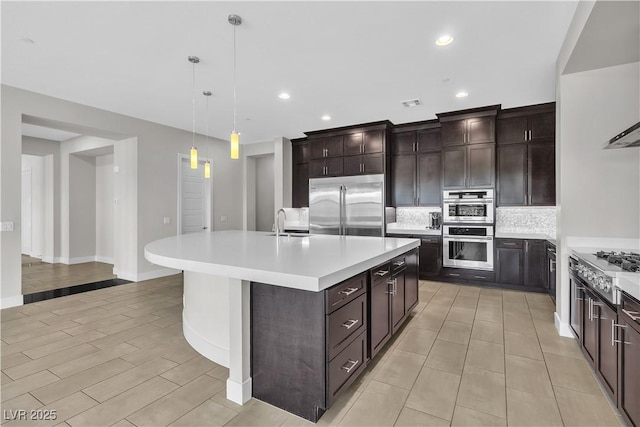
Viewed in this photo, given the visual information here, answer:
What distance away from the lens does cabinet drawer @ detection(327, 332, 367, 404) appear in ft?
5.86

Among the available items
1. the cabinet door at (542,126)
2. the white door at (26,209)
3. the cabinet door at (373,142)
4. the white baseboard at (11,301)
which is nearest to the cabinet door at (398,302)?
the cabinet door at (373,142)

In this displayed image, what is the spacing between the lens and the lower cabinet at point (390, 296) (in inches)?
92.8

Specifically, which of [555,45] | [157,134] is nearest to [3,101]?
[157,134]

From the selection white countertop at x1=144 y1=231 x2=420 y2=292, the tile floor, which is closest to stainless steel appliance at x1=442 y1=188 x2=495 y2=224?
the tile floor

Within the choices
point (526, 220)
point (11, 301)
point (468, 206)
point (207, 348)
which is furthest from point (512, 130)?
point (11, 301)

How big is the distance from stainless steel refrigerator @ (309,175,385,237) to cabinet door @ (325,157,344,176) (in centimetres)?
13

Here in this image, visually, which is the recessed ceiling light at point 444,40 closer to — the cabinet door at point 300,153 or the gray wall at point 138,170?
the cabinet door at point 300,153

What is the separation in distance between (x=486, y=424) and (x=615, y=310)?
1031 millimetres

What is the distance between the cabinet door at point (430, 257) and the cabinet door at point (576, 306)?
2252 millimetres

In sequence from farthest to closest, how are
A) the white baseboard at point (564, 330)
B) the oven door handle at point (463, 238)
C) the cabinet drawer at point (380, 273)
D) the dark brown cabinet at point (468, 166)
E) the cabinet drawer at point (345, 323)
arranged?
1. the dark brown cabinet at point (468, 166)
2. the oven door handle at point (463, 238)
3. the white baseboard at point (564, 330)
4. the cabinet drawer at point (380, 273)
5. the cabinet drawer at point (345, 323)

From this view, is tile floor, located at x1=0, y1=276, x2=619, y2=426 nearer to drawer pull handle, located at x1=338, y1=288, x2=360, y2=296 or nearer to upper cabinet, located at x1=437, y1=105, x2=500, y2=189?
drawer pull handle, located at x1=338, y1=288, x2=360, y2=296

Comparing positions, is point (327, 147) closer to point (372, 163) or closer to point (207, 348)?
point (372, 163)

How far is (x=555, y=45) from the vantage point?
115 inches

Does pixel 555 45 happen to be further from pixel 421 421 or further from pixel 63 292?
pixel 63 292
